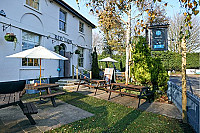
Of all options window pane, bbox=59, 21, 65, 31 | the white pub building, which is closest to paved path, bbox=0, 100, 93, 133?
the white pub building

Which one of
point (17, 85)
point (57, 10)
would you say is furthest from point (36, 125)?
point (57, 10)

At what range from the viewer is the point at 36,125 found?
2.97 m

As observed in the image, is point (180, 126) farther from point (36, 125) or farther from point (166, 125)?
point (36, 125)

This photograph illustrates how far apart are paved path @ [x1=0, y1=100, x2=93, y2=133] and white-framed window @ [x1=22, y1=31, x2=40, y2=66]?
3.75m

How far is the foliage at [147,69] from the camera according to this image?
598 centimetres

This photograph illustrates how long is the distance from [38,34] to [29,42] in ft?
2.52

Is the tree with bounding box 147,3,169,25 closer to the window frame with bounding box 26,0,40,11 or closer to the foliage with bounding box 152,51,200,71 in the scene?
the window frame with bounding box 26,0,40,11

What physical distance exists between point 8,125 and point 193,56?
2647 centimetres

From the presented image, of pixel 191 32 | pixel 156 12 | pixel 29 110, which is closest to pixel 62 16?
pixel 156 12

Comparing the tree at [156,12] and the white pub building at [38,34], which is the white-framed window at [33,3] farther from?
the tree at [156,12]

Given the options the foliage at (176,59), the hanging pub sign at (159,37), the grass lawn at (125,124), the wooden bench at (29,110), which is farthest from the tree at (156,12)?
the foliage at (176,59)

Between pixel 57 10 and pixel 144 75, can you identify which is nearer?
pixel 144 75

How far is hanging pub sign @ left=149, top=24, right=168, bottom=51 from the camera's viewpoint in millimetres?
7680

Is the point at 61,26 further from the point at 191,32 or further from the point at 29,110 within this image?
the point at 191,32
